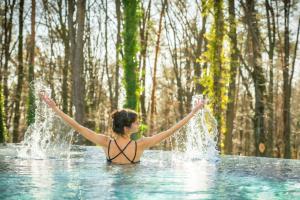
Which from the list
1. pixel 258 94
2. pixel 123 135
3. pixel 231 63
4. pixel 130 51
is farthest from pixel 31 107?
pixel 123 135

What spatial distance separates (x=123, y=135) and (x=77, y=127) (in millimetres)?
712

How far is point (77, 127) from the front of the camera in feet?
21.5

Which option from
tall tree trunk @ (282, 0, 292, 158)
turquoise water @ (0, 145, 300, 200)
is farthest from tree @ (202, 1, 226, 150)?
turquoise water @ (0, 145, 300, 200)

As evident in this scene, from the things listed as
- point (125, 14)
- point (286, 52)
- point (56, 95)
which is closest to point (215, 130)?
point (286, 52)

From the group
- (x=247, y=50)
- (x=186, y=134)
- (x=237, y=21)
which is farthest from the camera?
(x=247, y=50)

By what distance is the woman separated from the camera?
6559 millimetres

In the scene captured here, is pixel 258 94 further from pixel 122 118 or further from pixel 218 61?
pixel 122 118

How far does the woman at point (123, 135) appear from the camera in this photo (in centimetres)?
656

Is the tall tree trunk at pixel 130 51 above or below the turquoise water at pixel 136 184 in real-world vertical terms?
above

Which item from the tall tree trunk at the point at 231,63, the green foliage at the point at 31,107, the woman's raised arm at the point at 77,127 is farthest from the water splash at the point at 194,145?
the green foliage at the point at 31,107

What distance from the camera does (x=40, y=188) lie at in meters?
4.98

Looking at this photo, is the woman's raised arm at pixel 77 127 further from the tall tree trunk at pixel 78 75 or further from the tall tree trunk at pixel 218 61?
the tall tree trunk at pixel 78 75

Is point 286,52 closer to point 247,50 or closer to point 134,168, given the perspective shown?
point 247,50

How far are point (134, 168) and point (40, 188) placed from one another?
2314 mm
